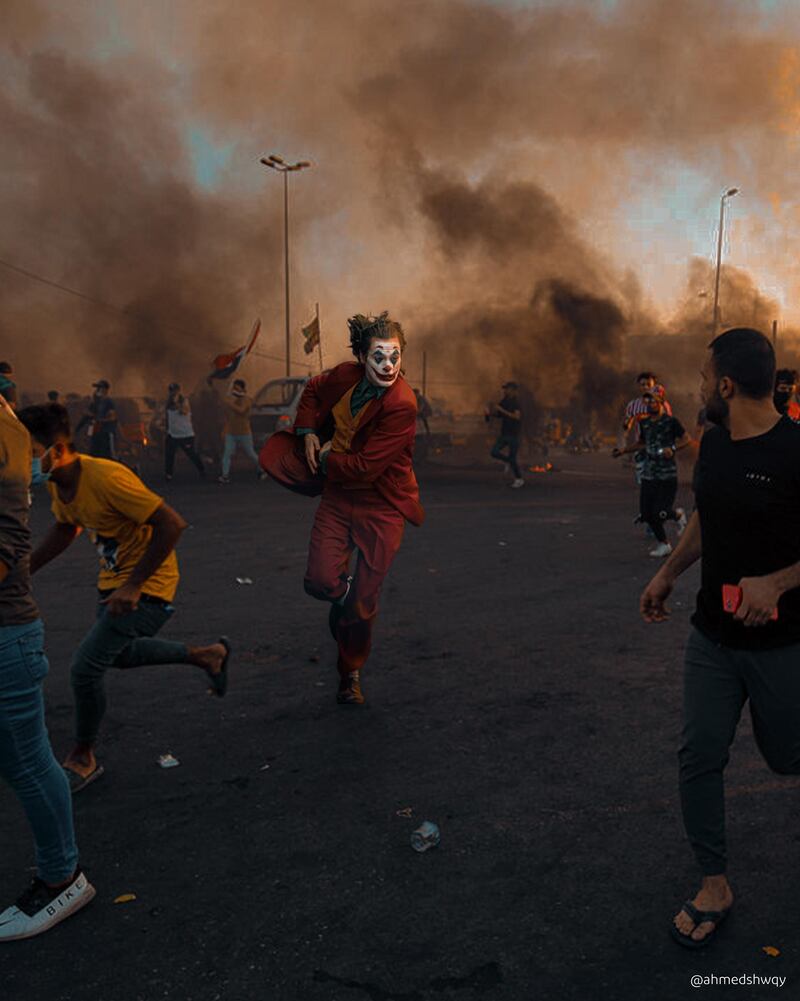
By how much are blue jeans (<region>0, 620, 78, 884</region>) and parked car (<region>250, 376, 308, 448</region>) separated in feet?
51.1

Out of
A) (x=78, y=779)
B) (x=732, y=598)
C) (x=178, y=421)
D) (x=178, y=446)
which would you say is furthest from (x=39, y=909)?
(x=178, y=446)

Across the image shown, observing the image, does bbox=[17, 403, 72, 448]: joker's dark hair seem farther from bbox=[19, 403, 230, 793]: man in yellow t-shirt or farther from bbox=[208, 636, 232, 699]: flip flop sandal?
bbox=[208, 636, 232, 699]: flip flop sandal

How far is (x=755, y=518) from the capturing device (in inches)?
96.1

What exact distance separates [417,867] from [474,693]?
1.73m

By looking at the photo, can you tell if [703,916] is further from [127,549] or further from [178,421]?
[178,421]

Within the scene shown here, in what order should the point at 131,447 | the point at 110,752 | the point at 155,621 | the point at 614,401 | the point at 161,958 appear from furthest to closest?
1. the point at 614,401
2. the point at 131,447
3. the point at 110,752
4. the point at 155,621
5. the point at 161,958

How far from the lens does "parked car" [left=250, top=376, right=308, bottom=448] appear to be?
19.1 metres

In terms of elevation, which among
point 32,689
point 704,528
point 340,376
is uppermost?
point 340,376

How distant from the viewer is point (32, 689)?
2.55 meters

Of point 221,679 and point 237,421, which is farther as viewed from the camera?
point 237,421

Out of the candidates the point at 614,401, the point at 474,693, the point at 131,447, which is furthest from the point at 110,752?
the point at 614,401

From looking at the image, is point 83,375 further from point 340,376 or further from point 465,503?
point 340,376

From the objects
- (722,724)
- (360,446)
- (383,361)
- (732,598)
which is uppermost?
(383,361)

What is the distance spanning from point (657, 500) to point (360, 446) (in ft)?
15.6
